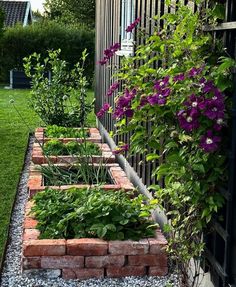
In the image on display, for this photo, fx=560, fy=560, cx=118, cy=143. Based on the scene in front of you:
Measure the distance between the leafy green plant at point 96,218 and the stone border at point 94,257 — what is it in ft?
0.31

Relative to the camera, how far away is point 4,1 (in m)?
31.7

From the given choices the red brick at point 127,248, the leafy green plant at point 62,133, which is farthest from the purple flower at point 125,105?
the leafy green plant at point 62,133

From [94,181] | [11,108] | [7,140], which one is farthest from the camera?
[11,108]

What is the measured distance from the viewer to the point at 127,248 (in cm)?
340

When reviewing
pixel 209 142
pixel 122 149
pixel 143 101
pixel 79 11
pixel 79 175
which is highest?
pixel 79 11

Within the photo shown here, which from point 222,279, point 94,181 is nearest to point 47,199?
point 94,181

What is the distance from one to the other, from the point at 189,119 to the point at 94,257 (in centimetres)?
137

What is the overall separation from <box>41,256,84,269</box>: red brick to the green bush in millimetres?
16106

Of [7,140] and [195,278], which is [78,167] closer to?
[195,278]

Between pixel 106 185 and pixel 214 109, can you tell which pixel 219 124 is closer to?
pixel 214 109

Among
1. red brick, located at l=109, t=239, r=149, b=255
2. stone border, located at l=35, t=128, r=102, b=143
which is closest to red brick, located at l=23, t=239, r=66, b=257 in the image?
red brick, located at l=109, t=239, r=149, b=255

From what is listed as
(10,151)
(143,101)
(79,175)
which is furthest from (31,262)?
(10,151)

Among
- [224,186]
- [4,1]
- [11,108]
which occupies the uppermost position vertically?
[4,1]

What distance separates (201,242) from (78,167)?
2441 millimetres
